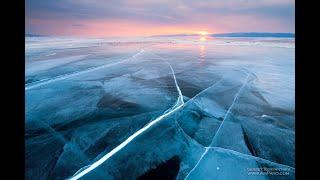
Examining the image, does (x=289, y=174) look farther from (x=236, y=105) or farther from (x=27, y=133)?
(x=27, y=133)

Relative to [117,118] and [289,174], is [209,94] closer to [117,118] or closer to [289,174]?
[117,118]

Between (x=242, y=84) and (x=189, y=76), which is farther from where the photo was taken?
(x=189, y=76)

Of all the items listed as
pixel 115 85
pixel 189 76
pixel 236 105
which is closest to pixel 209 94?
pixel 236 105

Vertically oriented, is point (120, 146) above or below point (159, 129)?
below

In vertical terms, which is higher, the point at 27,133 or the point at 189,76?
the point at 189,76

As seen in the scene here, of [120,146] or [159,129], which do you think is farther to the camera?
[159,129]

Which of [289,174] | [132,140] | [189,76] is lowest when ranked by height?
[289,174]

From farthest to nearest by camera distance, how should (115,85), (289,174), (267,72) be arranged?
1. (267,72)
2. (115,85)
3. (289,174)
